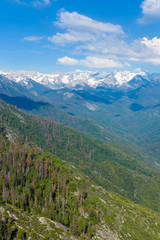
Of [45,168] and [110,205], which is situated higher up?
[45,168]

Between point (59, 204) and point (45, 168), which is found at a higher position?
point (45, 168)

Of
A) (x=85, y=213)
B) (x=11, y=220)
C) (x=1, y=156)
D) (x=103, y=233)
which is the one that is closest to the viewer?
(x=11, y=220)

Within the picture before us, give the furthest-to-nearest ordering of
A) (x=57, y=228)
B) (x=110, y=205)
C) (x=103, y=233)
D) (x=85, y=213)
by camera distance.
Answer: (x=110, y=205) < (x=85, y=213) < (x=103, y=233) < (x=57, y=228)

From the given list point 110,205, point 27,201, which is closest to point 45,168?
point 27,201

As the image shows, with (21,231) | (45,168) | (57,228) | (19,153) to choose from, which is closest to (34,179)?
(45,168)

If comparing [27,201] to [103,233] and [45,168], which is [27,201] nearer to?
[45,168]

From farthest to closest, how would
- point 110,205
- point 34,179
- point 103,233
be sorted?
point 34,179
point 110,205
point 103,233

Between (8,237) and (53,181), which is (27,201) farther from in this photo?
(8,237)

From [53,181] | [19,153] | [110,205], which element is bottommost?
[110,205]

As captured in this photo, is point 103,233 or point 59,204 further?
point 59,204
